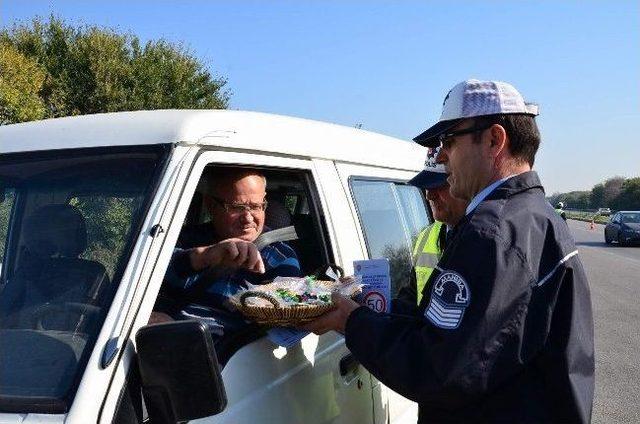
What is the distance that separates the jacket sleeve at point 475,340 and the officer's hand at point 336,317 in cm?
27

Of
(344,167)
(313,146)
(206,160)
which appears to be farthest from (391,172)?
(206,160)

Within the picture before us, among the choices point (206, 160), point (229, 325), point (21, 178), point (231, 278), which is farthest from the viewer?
point (231, 278)

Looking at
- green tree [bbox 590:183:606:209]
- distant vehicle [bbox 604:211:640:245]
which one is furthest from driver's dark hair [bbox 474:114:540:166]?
green tree [bbox 590:183:606:209]

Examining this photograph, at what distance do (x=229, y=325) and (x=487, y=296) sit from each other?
101 cm

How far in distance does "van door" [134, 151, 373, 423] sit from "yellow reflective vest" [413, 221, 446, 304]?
0.52m

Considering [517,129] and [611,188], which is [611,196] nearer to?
[611,188]

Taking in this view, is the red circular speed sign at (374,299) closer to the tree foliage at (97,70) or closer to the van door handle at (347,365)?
Result: the van door handle at (347,365)

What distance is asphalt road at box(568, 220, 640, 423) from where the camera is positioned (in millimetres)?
6199

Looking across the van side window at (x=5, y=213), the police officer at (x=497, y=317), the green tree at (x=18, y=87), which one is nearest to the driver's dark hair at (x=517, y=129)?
the police officer at (x=497, y=317)

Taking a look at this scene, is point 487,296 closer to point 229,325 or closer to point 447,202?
point 229,325

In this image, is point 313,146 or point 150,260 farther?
point 313,146

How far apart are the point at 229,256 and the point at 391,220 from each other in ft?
4.48

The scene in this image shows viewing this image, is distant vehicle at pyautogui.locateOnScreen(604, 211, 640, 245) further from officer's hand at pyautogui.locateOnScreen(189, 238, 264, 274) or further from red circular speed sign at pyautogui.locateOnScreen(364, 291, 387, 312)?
officer's hand at pyautogui.locateOnScreen(189, 238, 264, 274)

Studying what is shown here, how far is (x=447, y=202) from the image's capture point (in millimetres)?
3441
